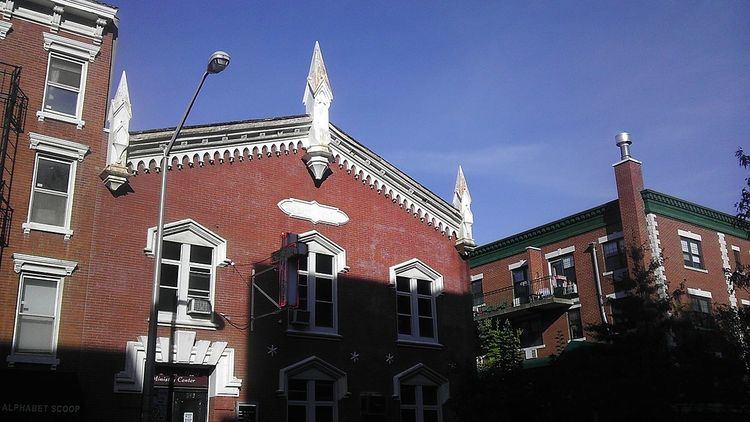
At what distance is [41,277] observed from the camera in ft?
59.8

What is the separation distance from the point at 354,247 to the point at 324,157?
10.3 feet

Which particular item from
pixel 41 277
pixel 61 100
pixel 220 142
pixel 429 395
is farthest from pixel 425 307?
pixel 61 100

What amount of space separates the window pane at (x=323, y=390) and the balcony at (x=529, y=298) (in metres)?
19.7

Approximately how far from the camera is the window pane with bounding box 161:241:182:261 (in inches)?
808

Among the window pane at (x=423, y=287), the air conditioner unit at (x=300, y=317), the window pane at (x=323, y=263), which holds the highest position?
the window pane at (x=323, y=263)

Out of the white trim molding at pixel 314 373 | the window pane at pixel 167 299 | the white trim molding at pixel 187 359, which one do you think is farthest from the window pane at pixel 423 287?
the window pane at pixel 167 299

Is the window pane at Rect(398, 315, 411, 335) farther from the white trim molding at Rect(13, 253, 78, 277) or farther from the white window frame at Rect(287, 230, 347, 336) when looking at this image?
the white trim molding at Rect(13, 253, 78, 277)

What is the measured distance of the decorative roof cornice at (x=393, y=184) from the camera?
82.8 feet

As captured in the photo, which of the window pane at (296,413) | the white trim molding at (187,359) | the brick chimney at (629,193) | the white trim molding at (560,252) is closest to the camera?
the white trim molding at (187,359)

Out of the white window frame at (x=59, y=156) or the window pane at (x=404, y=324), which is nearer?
the white window frame at (x=59, y=156)

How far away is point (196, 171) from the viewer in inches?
854

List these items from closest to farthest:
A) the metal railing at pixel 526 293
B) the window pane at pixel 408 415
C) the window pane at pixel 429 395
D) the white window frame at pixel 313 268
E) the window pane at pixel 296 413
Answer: the window pane at pixel 296 413 < the white window frame at pixel 313 268 < the window pane at pixel 408 415 < the window pane at pixel 429 395 < the metal railing at pixel 526 293

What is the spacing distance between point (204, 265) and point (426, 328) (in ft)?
27.7

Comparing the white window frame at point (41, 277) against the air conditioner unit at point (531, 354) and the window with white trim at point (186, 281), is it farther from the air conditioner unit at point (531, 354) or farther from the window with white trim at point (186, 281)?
the air conditioner unit at point (531, 354)
